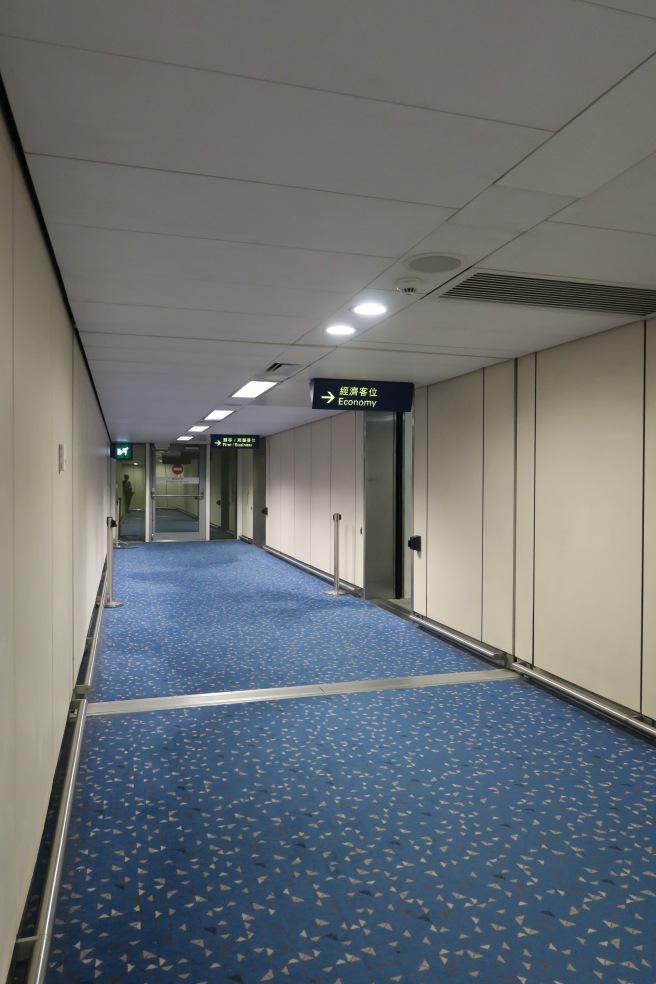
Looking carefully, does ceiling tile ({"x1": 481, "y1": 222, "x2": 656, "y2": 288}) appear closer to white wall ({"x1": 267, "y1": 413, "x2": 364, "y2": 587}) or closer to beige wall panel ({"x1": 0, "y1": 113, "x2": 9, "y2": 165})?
beige wall panel ({"x1": 0, "y1": 113, "x2": 9, "y2": 165})

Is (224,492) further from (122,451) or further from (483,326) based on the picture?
(483,326)

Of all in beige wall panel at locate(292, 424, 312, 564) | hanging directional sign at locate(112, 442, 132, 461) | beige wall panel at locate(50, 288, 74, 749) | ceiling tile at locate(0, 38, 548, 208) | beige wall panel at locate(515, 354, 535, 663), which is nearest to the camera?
ceiling tile at locate(0, 38, 548, 208)

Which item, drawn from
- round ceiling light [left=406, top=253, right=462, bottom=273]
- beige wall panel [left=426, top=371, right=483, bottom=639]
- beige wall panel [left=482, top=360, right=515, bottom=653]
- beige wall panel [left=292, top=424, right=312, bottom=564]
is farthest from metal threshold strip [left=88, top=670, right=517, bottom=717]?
beige wall panel [left=292, top=424, right=312, bottom=564]

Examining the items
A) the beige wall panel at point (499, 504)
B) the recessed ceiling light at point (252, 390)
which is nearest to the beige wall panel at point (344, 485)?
the recessed ceiling light at point (252, 390)

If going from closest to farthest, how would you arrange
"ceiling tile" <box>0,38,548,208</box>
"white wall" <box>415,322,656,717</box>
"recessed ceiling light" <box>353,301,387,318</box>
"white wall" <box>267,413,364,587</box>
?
"ceiling tile" <box>0,38,548,208</box> < "recessed ceiling light" <box>353,301,387,318</box> < "white wall" <box>415,322,656,717</box> < "white wall" <box>267,413,364,587</box>

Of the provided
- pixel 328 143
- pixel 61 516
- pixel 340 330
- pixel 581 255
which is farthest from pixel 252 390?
pixel 328 143

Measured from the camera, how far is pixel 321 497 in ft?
37.3

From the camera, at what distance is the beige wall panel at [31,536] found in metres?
2.24

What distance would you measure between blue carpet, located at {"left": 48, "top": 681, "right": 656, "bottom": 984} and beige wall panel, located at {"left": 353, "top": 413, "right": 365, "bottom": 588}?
194 inches

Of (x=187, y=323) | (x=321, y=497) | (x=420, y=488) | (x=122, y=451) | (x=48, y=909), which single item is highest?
(x=187, y=323)

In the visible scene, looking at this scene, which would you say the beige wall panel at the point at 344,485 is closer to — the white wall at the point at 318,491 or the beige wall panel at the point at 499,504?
the white wall at the point at 318,491

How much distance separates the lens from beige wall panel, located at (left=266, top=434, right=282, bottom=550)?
14.7m

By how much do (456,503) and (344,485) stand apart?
3.55 m

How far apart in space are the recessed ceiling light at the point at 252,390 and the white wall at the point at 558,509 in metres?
1.92
